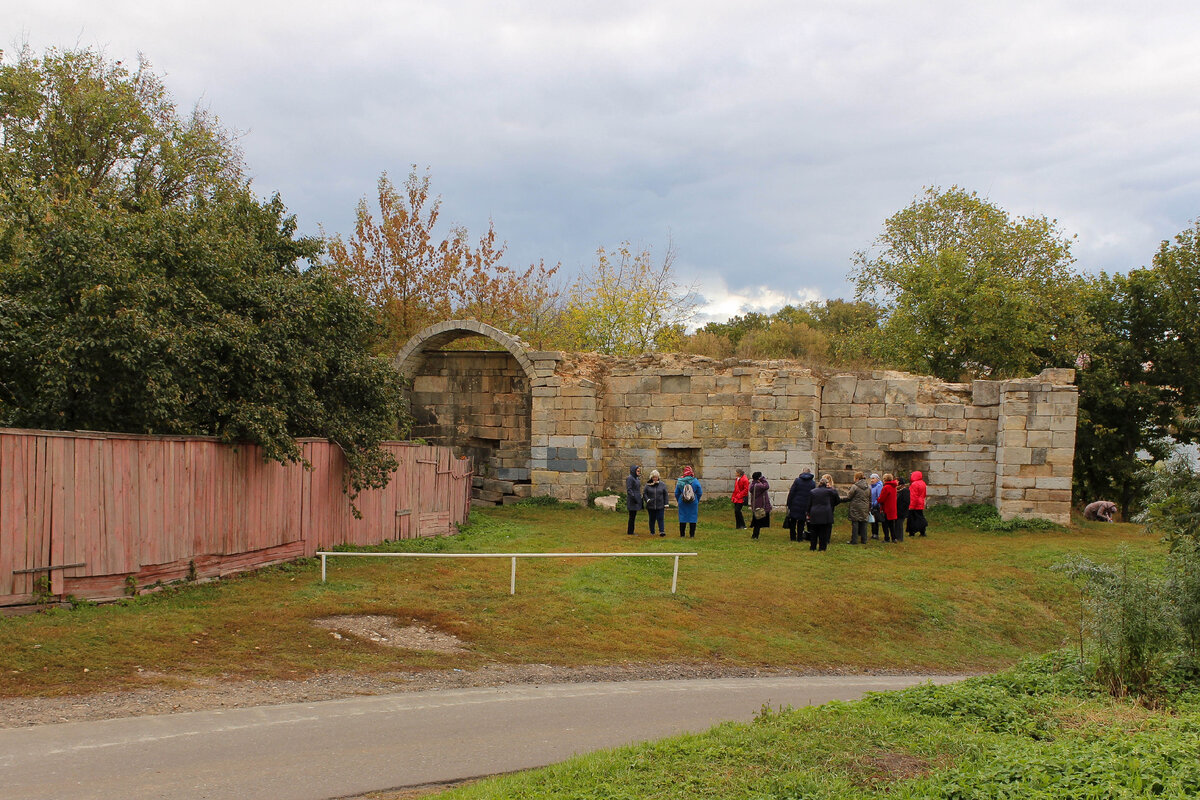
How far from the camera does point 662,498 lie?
679 inches

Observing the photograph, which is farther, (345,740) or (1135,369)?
(1135,369)

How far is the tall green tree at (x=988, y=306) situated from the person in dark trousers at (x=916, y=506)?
9719 mm

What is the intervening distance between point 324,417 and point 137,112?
1560cm

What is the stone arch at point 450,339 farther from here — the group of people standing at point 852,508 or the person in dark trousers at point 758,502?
the group of people standing at point 852,508

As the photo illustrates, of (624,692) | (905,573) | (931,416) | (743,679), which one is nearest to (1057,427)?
(931,416)

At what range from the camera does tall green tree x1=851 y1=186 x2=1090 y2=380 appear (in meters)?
25.9

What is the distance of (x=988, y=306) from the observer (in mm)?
25703

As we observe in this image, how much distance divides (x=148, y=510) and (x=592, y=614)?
5.63 meters

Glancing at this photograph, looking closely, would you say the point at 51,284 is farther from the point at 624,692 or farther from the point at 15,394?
the point at 624,692

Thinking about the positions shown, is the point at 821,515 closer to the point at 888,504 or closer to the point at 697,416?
the point at 888,504

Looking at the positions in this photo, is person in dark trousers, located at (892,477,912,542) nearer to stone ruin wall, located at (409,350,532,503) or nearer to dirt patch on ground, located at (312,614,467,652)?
stone ruin wall, located at (409,350,532,503)

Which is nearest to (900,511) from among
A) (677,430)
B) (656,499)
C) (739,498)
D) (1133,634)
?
(739,498)

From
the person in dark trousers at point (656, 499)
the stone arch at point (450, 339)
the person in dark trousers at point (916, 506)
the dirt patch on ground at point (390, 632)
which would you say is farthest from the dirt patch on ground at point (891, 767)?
the stone arch at point (450, 339)

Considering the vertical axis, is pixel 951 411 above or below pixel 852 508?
above
